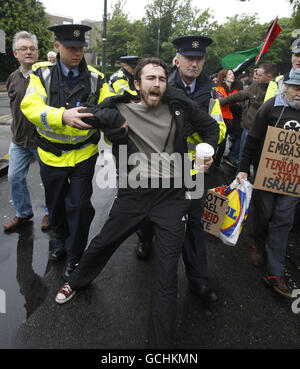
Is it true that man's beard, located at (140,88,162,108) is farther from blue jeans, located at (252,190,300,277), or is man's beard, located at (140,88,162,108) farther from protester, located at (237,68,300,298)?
blue jeans, located at (252,190,300,277)

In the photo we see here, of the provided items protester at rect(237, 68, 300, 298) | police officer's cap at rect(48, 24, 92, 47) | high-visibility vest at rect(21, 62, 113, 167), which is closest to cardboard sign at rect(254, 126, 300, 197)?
protester at rect(237, 68, 300, 298)

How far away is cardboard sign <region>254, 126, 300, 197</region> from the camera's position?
100 inches

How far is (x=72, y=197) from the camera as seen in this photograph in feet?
8.24

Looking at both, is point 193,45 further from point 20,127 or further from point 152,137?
point 20,127

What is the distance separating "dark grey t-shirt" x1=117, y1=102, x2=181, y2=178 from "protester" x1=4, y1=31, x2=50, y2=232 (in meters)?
1.59

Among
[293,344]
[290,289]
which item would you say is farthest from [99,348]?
[290,289]

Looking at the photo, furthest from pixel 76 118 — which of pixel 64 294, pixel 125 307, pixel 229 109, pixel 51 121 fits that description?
pixel 229 109

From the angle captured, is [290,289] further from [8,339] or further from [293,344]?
[8,339]

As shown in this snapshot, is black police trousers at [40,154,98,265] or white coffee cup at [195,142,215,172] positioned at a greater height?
white coffee cup at [195,142,215,172]

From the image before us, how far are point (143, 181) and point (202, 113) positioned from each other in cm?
70

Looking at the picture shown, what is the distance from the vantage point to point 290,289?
2.75 m

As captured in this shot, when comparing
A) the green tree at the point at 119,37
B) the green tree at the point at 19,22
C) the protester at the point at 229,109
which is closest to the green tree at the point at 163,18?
the green tree at the point at 119,37

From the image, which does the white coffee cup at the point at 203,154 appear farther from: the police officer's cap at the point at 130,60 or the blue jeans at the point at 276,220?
the police officer's cap at the point at 130,60

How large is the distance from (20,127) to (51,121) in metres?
1.40
